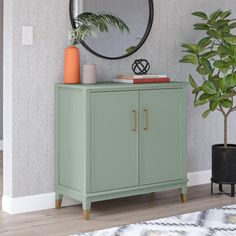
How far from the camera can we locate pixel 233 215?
4.34m

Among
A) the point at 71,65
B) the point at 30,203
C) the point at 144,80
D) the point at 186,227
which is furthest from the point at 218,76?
Result: the point at 30,203

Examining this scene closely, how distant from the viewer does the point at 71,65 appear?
4.44m

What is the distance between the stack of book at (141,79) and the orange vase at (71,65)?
35 centimetres

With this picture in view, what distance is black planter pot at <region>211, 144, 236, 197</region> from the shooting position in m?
4.88

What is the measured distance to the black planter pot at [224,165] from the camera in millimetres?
4883

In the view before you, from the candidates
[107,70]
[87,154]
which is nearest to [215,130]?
[107,70]

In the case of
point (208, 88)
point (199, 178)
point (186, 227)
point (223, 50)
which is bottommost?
point (186, 227)

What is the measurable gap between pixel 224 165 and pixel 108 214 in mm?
1021

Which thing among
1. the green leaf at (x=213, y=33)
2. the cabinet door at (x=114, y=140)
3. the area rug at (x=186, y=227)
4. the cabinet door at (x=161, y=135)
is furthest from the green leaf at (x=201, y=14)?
the area rug at (x=186, y=227)

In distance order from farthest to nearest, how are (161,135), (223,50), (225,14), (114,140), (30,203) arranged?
(225,14)
(223,50)
(161,135)
(30,203)
(114,140)

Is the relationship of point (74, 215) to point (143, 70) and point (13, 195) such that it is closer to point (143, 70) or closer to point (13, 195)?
point (13, 195)

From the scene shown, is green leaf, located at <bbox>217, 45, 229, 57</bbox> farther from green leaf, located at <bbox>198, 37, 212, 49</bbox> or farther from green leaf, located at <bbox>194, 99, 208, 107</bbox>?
green leaf, located at <bbox>194, 99, 208, 107</bbox>

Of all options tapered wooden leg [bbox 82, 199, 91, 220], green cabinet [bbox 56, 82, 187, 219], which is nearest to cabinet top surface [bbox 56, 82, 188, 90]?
green cabinet [bbox 56, 82, 187, 219]

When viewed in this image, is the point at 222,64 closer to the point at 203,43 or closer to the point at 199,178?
the point at 203,43
